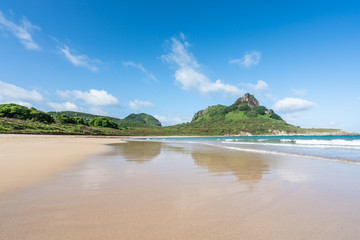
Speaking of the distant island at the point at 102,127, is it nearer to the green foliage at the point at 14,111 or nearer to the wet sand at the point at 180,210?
the green foliage at the point at 14,111

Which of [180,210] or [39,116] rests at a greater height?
[39,116]

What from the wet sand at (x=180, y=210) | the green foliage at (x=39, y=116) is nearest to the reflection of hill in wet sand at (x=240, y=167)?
the wet sand at (x=180, y=210)

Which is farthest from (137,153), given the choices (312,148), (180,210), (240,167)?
(312,148)

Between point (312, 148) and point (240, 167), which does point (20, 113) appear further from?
point (312, 148)

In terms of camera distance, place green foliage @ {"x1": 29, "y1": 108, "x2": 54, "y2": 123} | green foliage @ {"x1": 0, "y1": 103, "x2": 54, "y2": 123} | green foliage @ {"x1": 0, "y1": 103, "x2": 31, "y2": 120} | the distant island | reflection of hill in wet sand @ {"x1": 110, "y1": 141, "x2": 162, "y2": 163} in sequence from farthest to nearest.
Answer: green foliage @ {"x1": 29, "y1": 108, "x2": 54, "y2": 123}, green foliage @ {"x1": 0, "y1": 103, "x2": 54, "y2": 123}, green foliage @ {"x1": 0, "y1": 103, "x2": 31, "y2": 120}, the distant island, reflection of hill in wet sand @ {"x1": 110, "y1": 141, "x2": 162, "y2": 163}

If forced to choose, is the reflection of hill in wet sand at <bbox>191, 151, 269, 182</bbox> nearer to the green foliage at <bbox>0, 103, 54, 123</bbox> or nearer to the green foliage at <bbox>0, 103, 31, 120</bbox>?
the green foliage at <bbox>0, 103, 54, 123</bbox>

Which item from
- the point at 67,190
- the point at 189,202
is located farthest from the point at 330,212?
the point at 67,190

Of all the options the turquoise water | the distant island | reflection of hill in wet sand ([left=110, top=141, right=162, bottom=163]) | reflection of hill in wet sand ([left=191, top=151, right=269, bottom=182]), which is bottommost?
reflection of hill in wet sand ([left=110, top=141, right=162, bottom=163])

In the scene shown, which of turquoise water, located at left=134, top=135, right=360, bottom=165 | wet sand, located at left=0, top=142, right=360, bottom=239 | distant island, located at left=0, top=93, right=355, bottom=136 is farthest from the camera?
distant island, located at left=0, top=93, right=355, bottom=136

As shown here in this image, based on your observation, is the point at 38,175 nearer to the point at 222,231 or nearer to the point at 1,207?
the point at 1,207

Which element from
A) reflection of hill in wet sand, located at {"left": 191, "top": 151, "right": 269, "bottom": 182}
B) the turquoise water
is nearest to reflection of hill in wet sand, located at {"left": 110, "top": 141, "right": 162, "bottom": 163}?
reflection of hill in wet sand, located at {"left": 191, "top": 151, "right": 269, "bottom": 182}

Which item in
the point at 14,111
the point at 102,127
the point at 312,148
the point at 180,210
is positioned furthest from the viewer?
the point at 102,127

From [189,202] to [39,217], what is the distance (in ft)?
9.66

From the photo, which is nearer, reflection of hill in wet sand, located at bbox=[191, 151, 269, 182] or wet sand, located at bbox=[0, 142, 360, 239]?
wet sand, located at bbox=[0, 142, 360, 239]
